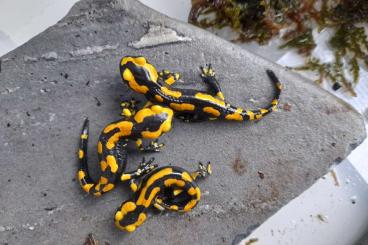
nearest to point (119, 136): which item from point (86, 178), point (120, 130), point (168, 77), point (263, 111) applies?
point (120, 130)

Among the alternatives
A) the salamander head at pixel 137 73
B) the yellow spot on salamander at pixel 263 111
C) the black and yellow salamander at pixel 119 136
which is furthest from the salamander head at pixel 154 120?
the yellow spot on salamander at pixel 263 111

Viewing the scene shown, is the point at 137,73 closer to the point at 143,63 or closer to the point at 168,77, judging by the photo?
the point at 143,63

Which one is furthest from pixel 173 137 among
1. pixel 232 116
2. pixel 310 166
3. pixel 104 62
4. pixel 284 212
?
pixel 284 212

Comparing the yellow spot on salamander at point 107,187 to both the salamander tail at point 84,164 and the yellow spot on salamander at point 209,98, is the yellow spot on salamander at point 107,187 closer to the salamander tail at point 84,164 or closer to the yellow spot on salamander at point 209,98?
the salamander tail at point 84,164

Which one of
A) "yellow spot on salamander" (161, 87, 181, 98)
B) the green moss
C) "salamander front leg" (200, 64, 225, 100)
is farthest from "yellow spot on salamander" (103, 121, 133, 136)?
the green moss

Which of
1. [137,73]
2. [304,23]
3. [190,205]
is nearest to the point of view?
[137,73]

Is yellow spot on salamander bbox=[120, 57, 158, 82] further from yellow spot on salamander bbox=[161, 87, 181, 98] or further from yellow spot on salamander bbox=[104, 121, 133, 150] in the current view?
yellow spot on salamander bbox=[104, 121, 133, 150]

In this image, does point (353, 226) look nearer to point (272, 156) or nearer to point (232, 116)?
point (272, 156)
